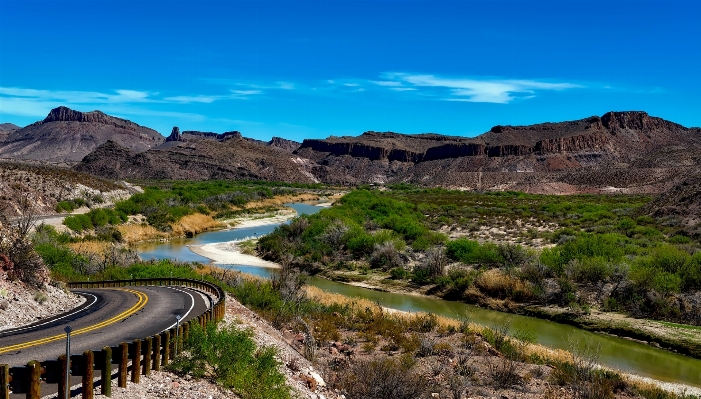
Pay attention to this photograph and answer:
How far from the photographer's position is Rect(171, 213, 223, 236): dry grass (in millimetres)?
51344

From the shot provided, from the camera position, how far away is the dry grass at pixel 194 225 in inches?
2021

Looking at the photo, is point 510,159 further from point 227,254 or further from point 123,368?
point 123,368

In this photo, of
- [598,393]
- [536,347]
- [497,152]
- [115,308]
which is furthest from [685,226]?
[497,152]

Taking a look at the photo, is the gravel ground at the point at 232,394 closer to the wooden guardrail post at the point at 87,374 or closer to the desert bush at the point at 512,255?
the wooden guardrail post at the point at 87,374

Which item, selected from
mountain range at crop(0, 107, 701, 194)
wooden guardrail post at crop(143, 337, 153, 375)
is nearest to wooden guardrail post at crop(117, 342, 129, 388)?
wooden guardrail post at crop(143, 337, 153, 375)

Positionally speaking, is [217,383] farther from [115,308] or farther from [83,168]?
[83,168]

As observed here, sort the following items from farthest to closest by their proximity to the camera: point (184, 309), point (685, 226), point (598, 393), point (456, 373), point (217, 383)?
point (685, 226) < point (184, 309) < point (456, 373) < point (598, 393) < point (217, 383)

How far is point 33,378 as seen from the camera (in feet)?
21.0

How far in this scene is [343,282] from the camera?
31.9 meters

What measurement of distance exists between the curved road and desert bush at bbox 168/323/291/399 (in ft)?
5.20

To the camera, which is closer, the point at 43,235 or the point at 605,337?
the point at 605,337

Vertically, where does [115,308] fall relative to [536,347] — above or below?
above

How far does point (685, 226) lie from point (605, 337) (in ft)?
84.0

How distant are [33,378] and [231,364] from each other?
3684mm
